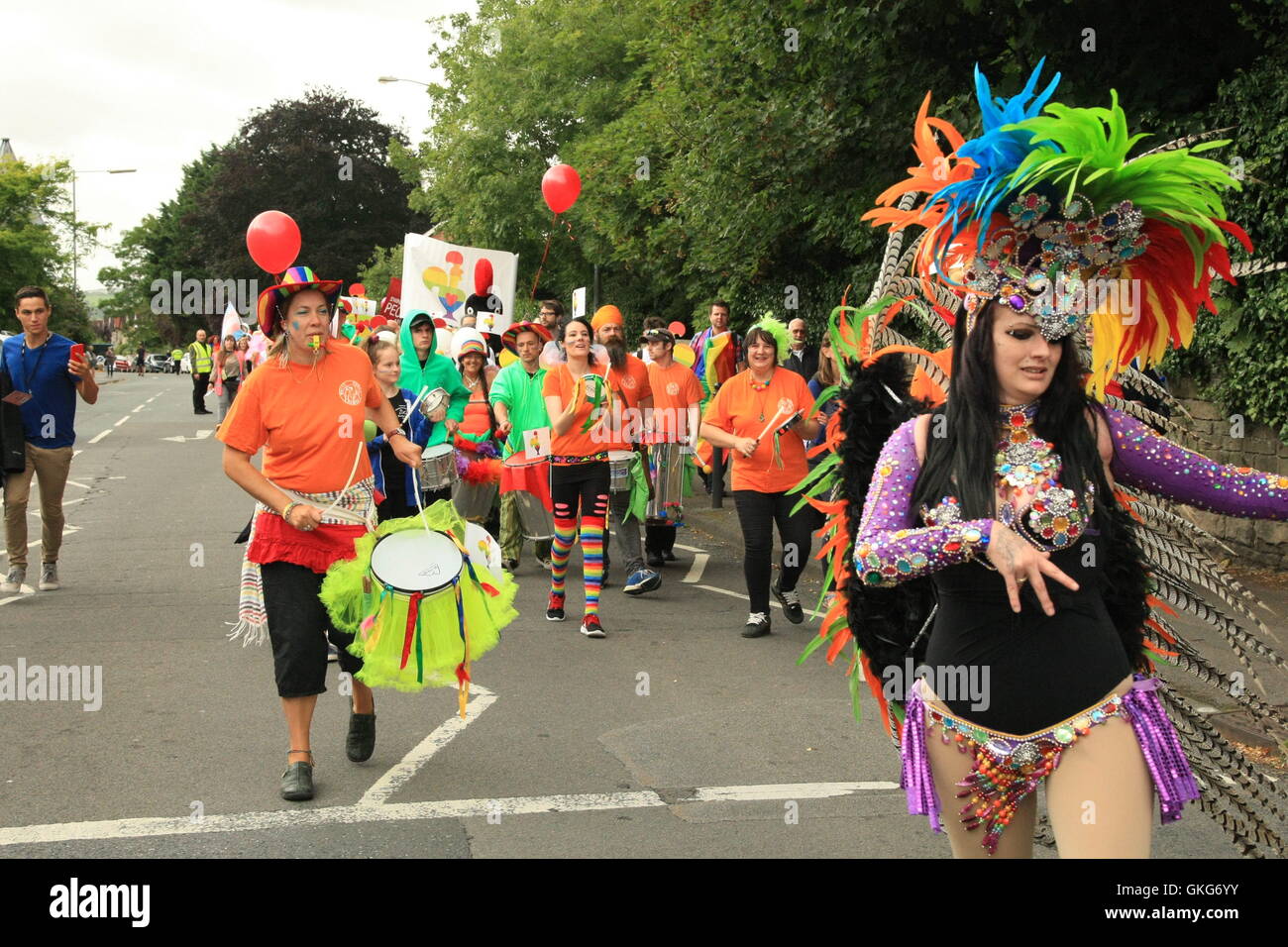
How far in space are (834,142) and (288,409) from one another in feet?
26.2

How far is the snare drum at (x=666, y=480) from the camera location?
11062 mm

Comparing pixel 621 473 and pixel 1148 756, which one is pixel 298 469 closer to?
pixel 1148 756

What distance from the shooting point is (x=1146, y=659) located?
3150 mm

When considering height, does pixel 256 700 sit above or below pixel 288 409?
below

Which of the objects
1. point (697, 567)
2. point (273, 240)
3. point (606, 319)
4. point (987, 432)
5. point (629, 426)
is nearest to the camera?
point (987, 432)

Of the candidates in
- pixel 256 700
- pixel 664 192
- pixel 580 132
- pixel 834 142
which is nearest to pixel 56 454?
pixel 256 700

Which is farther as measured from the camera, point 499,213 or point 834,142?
point 499,213

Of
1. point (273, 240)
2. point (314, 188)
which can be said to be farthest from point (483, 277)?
point (314, 188)

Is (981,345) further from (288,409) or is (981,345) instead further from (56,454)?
(56,454)

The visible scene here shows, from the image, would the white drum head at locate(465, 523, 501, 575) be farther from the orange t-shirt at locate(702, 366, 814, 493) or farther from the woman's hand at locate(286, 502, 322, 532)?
the orange t-shirt at locate(702, 366, 814, 493)

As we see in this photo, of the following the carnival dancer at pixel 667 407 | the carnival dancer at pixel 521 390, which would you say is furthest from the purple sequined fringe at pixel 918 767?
the carnival dancer at pixel 667 407

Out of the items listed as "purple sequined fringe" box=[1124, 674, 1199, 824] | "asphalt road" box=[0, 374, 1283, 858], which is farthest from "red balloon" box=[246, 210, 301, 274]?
"purple sequined fringe" box=[1124, 674, 1199, 824]

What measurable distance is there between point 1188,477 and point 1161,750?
0.61 meters

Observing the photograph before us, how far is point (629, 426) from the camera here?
9.45m
